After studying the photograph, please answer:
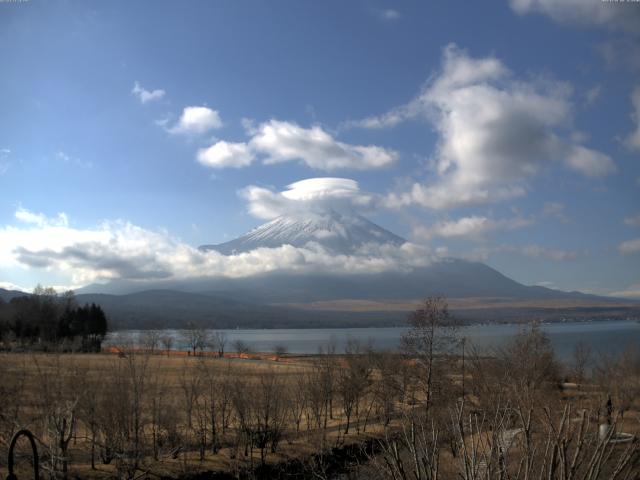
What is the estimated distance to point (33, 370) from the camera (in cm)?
4603

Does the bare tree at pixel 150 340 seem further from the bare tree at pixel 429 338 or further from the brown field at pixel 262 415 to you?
the bare tree at pixel 429 338

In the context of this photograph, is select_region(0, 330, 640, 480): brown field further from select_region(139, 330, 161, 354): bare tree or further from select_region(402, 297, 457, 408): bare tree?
select_region(139, 330, 161, 354): bare tree

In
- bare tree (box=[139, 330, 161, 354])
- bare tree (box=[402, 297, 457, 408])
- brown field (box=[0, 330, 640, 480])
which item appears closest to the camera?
brown field (box=[0, 330, 640, 480])

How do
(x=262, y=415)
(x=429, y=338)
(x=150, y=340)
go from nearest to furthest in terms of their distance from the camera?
1. (x=262, y=415)
2. (x=429, y=338)
3. (x=150, y=340)

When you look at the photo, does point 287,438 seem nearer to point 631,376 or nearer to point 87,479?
point 87,479

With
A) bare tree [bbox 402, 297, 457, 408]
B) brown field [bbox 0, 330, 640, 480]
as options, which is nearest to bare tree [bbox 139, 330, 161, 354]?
brown field [bbox 0, 330, 640, 480]

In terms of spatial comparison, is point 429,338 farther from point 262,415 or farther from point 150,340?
point 150,340

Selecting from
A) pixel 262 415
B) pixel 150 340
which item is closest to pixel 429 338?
pixel 262 415

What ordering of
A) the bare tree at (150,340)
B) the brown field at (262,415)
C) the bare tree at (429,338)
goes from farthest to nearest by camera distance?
the bare tree at (150,340) → the bare tree at (429,338) → the brown field at (262,415)

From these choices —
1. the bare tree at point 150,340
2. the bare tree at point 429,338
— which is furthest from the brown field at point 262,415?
the bare tree at point 150,340

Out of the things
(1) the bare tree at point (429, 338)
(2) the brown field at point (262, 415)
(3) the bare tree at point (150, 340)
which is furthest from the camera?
(3) the bare tree at point (150, 340)

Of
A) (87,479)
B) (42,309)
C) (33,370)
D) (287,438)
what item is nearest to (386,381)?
(287,438)

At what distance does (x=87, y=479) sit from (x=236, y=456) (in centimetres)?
704

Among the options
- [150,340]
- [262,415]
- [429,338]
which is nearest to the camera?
[262,415]
